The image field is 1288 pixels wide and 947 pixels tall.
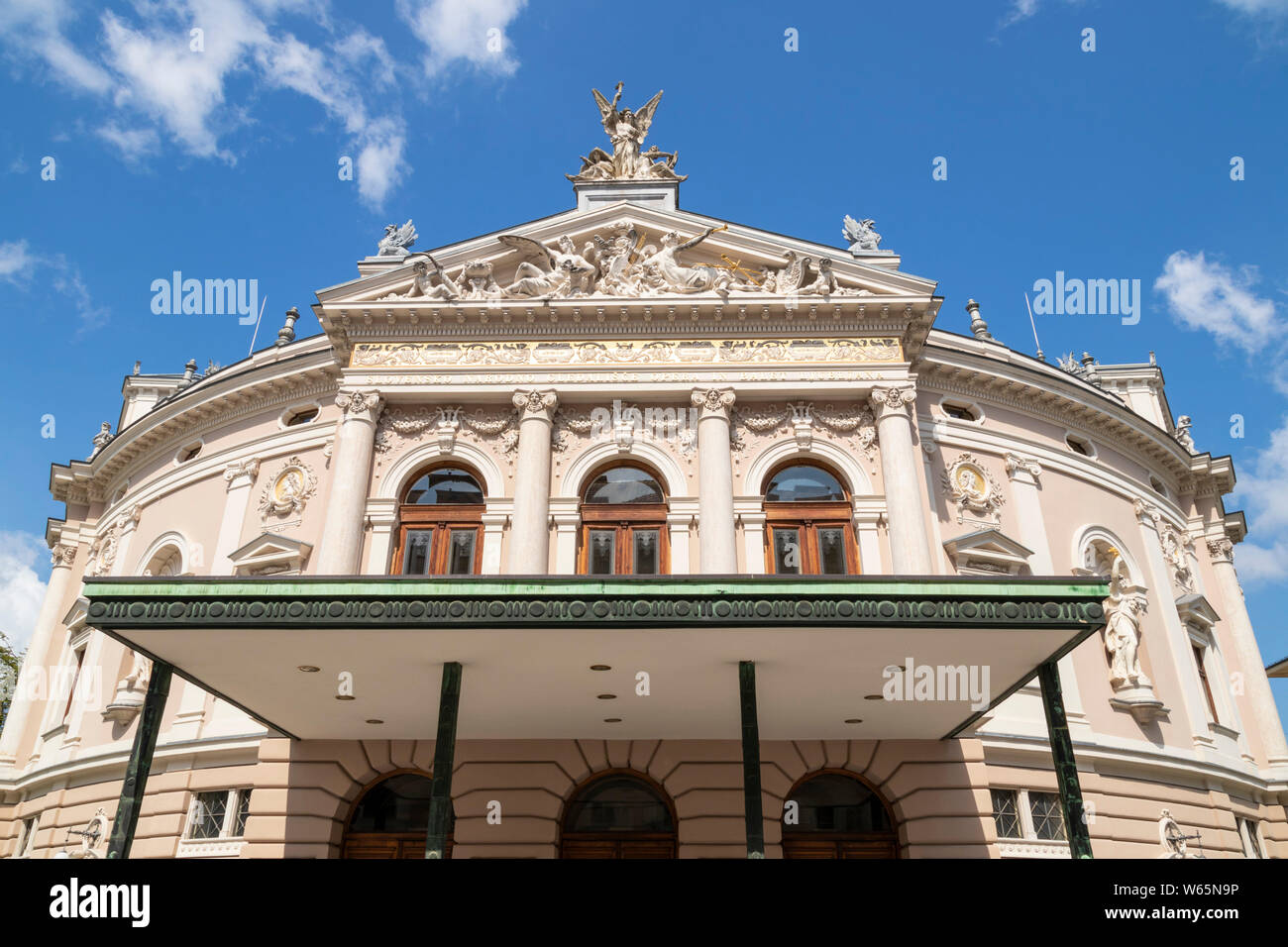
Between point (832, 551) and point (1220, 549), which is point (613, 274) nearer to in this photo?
point (832, 551)

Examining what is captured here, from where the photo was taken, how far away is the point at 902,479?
2052 cm

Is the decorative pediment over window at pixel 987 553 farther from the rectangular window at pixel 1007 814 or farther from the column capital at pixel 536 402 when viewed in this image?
the column capital at pixel 536 402

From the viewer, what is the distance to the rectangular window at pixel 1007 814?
19453mm

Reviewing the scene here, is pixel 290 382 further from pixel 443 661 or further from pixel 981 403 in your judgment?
pixel 981 403

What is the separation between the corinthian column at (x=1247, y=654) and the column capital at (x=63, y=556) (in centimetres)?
3538

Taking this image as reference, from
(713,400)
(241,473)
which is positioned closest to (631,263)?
(713,400)

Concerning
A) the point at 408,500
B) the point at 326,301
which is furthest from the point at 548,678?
the point at 326,301

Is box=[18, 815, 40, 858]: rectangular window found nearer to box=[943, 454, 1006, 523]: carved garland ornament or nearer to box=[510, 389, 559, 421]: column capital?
box=[510, 389, 559, 421]: column capital

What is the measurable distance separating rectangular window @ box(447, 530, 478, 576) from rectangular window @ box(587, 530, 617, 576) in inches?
103

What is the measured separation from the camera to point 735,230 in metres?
23.0

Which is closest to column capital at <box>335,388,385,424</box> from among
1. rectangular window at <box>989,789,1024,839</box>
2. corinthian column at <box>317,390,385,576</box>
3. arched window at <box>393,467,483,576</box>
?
corinthian column at <box>317,390,385,576</box>

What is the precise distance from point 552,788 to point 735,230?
13554 mm

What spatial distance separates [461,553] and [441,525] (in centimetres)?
83
